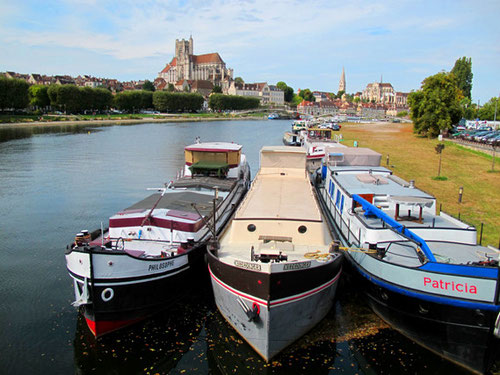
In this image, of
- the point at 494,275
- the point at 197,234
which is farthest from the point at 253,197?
the point at 494,275

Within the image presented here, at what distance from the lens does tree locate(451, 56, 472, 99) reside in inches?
4596

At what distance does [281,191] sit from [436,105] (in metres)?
58.6

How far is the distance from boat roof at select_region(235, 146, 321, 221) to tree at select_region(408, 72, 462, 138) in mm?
52660

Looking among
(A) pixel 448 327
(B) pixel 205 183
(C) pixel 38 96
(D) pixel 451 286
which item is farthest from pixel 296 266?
(C) pixel 38 96

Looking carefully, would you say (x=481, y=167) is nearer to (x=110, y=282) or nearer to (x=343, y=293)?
(x=343, y=293)

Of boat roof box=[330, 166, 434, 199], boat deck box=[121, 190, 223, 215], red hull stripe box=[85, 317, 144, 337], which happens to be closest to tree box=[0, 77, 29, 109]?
boat deck box=[121, 190, 223, 215]

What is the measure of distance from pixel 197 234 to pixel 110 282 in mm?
4430

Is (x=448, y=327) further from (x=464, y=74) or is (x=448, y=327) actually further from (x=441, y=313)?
(x=464, y=74)

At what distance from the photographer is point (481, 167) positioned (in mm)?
40000

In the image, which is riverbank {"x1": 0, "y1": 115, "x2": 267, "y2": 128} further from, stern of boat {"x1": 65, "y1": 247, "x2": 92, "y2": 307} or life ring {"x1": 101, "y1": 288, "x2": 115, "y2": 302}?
life ring {"x1": 101, "y1": 288, "x2": 115, "y2": 302}

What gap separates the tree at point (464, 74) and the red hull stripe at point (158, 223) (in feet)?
394

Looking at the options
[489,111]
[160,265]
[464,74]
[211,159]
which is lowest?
[160,265]

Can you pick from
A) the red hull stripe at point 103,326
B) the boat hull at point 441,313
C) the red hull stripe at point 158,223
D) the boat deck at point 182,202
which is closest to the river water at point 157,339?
the red hull stripe at point 103,326

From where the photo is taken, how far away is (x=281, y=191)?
60.9 feet
